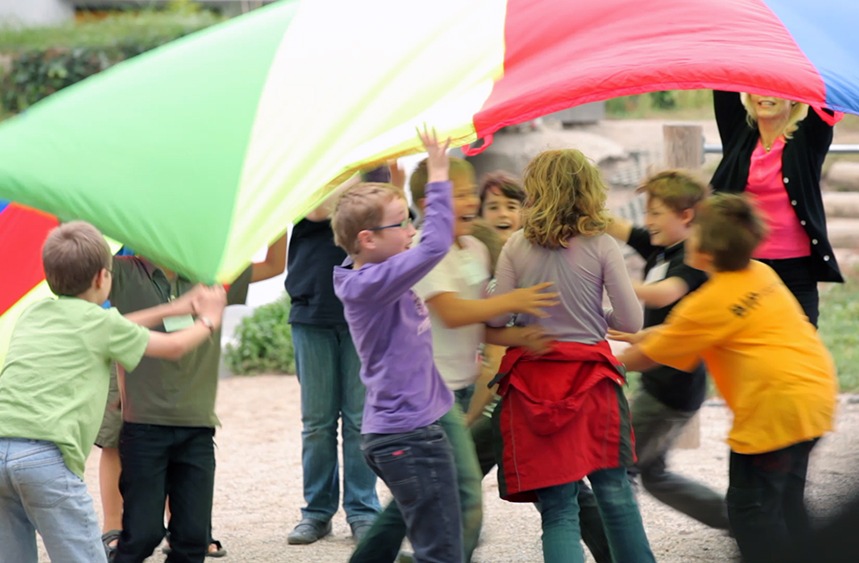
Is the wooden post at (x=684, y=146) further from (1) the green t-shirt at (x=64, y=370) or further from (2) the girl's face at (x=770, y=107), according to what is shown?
(1) the green t-shirt at (x=64, y=370)

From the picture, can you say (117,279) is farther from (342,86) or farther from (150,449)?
(342,86)

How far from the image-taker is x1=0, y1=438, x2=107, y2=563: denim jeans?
3.66m

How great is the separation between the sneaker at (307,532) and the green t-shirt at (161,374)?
3.65 feet

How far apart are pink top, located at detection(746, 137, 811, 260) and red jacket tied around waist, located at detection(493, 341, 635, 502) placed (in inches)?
48.0

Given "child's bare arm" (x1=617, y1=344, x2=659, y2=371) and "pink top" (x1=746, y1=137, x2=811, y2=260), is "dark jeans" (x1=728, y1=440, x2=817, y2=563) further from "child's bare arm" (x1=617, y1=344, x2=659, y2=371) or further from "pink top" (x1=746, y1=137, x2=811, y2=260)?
"pink top" (x1=746, y1=137, x2=811, y2=260)

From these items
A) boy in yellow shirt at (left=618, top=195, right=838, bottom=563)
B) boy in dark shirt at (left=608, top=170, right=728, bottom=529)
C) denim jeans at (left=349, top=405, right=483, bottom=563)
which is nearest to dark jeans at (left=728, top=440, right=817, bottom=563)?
boy in yellow shirt at (left=618, top=195, right=838, bottom=563)

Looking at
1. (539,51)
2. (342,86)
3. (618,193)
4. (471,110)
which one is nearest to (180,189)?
(342,86)

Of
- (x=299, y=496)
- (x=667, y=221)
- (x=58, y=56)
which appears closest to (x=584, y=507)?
(x=667, y=221)

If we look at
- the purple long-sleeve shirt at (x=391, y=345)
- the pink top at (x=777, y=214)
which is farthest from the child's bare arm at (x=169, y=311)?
the pink top at (x=777, y=214)

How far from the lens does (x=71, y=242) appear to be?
3.73 meters

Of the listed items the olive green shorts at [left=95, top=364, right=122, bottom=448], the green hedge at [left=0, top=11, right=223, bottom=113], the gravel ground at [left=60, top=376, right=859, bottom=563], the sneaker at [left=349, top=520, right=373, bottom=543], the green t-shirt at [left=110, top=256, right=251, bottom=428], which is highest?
the green hedge at [left=0, top=11, right=223, bottom=113]

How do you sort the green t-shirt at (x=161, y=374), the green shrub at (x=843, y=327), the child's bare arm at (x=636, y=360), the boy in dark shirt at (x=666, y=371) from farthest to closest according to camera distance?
the green shrub at (x=843, y=327) < the boy in dark shirt at (x=666, y=371) < the green t-shirt at (x=161, y=374) < the child's bare arm at (x=636, y=360)

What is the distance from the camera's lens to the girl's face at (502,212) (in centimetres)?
471

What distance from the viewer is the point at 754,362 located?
12.6ft
